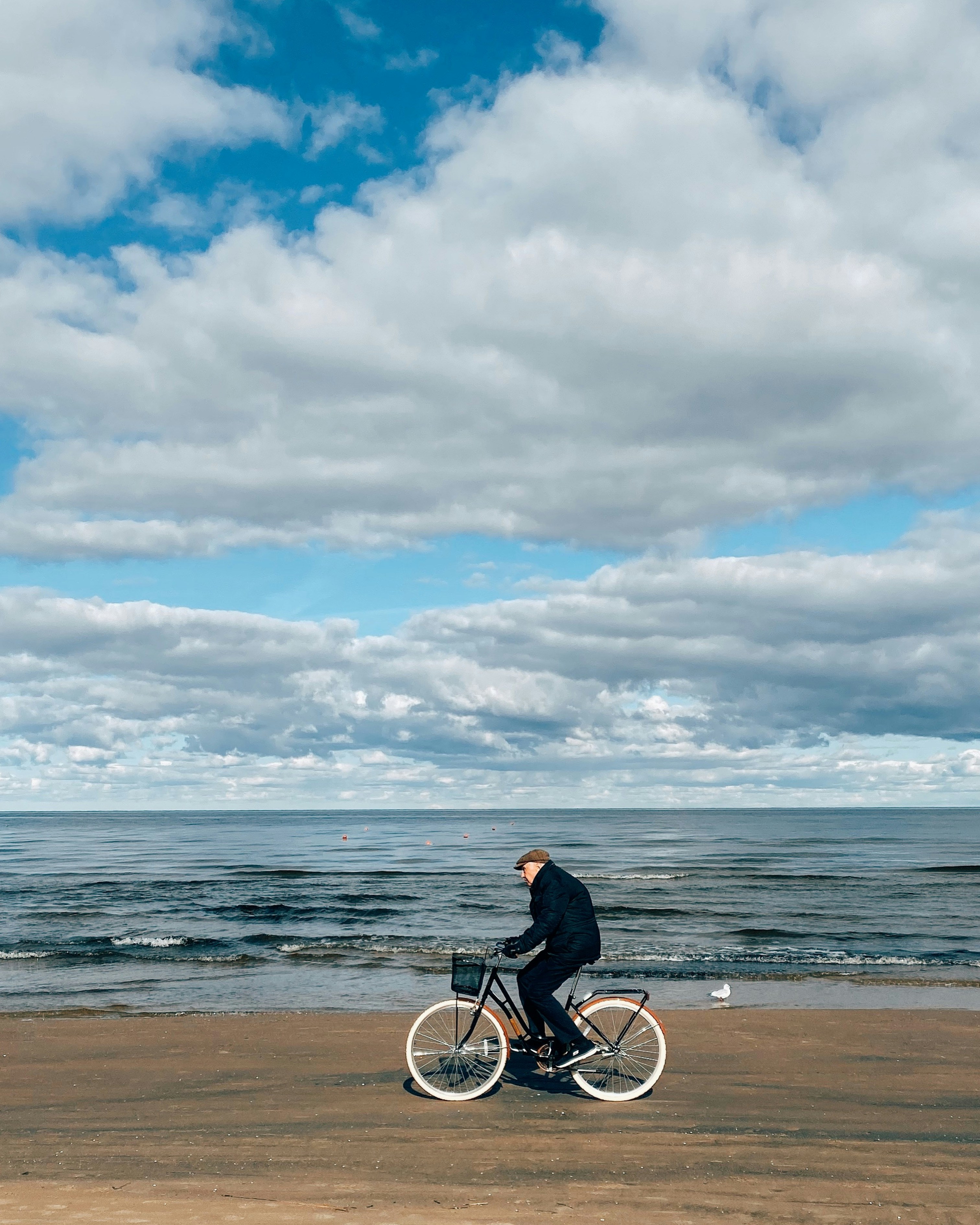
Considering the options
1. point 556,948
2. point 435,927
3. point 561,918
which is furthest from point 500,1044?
point 435,927

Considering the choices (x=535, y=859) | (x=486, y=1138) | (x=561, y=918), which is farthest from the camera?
(x=535, y=859)

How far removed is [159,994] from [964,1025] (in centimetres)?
1359

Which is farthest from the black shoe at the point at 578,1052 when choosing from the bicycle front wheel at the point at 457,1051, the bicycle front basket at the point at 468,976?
the bicycle front basket at the point at 468,976

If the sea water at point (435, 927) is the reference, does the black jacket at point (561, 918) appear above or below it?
above

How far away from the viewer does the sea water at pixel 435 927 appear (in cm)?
1741

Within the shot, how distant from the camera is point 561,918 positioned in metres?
8.46

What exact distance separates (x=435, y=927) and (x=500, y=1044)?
1879 centimetres

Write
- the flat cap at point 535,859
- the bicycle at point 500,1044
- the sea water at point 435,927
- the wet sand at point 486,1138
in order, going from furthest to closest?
the sea water at point 435,927 → the bicycle at point 500,1044 → the flat cap at point 535,859 → the wet sand at point 486,1138

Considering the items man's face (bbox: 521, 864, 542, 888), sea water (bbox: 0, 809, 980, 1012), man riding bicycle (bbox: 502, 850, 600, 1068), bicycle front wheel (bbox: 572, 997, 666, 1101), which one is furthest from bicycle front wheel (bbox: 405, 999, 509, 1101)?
sea water (bbox: 0, 809, 980, 1012)

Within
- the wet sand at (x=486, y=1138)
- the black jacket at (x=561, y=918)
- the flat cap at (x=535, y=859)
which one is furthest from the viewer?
the flat cap at (x=535, y=859)

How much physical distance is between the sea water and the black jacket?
26.2ft

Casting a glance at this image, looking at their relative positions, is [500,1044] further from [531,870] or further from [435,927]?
[435,927]

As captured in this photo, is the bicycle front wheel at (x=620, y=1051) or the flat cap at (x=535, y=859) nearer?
the flat cap at (x=535, y=859)

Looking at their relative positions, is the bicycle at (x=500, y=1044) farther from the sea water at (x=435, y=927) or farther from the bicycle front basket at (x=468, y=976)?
the sea water at (x=435, y=927)
